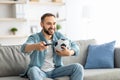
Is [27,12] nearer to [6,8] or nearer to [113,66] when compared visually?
[6,8]

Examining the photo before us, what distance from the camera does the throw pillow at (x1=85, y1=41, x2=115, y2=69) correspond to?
12.0 feet

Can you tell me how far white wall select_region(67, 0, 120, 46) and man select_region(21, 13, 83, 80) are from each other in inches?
103

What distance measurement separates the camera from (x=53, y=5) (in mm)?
5578

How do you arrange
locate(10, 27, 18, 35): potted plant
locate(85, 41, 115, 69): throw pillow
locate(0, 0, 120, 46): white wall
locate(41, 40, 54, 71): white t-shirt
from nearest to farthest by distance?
locate(41, 40, 54, 71): white t-shirt → locate(85, 41, 115, 69): throw pillow → locate(10, 27, 18, 35): potted plant → locate(0, 0, 120, 46): white wall

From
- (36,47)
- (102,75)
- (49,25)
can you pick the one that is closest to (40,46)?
(36,47)

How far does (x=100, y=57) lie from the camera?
12.0ft

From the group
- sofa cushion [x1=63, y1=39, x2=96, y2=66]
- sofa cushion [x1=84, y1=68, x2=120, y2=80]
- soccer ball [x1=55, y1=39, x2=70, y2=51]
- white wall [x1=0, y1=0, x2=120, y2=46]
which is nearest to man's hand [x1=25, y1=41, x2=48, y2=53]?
soccer ball [x1=55, y1=39, x2=70, y2=51]

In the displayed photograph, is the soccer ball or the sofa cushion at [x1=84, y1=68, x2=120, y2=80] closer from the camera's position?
the soccer ball

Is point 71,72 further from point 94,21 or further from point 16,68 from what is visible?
point 94,21

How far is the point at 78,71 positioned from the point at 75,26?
9.38 ft

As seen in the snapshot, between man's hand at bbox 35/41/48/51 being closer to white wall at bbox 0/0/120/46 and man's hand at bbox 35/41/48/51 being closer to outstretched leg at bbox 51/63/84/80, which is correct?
outstretched leg at bbox 51/63/84/80

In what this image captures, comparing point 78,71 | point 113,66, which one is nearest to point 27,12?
Answer: point 113,66

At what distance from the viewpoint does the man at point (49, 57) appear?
2.97 m

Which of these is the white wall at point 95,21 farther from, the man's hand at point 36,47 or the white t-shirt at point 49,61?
the man's hand at point 36,47
